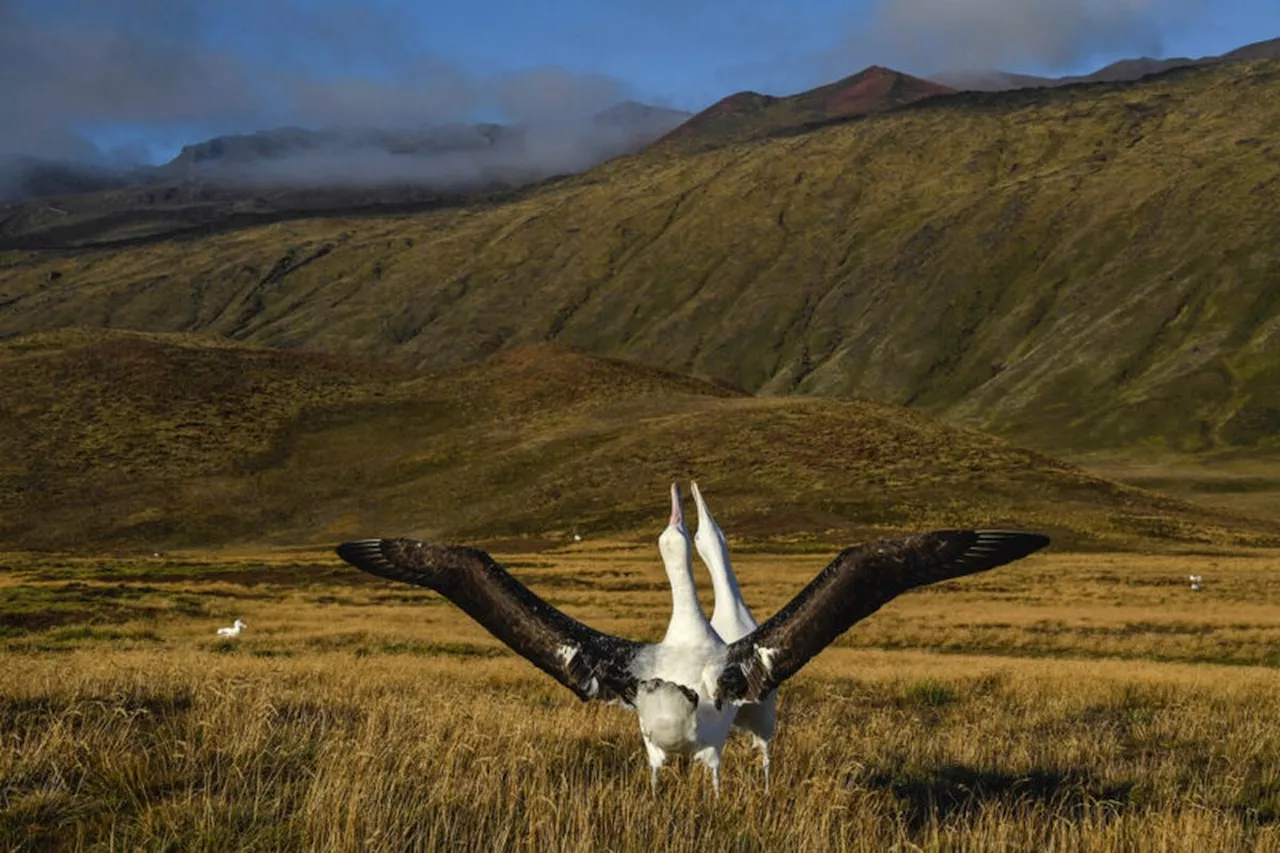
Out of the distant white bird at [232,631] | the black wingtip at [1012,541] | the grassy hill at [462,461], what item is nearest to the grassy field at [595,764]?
the black wingtip at [1012,541]

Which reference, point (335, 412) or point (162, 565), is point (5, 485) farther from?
point (162, 565)

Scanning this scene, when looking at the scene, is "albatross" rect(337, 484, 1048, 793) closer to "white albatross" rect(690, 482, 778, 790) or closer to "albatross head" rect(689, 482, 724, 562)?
"white albatross" rect(690, 482, 778, 790)

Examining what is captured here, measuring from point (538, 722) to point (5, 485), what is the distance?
10045cm

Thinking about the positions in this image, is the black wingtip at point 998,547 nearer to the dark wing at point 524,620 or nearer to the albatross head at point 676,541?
the albatross head at point 676,541

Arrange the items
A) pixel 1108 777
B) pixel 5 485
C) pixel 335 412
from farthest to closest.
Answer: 1. pixel 335 412
2. pixel 5 485
3. pixel 1108 777

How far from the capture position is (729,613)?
8.25 metres

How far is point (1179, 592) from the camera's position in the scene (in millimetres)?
47812

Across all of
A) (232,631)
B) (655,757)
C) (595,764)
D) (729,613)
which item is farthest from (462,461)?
(655,757)

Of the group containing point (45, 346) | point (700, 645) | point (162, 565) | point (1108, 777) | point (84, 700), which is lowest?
point (162, 565)

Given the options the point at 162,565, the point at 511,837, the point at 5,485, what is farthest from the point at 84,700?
the point at 5,485

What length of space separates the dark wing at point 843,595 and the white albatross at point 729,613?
0.74 m

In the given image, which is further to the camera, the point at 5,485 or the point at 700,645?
the point at 5,485

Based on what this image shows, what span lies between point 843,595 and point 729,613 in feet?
4.27

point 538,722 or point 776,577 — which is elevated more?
point 538,722
